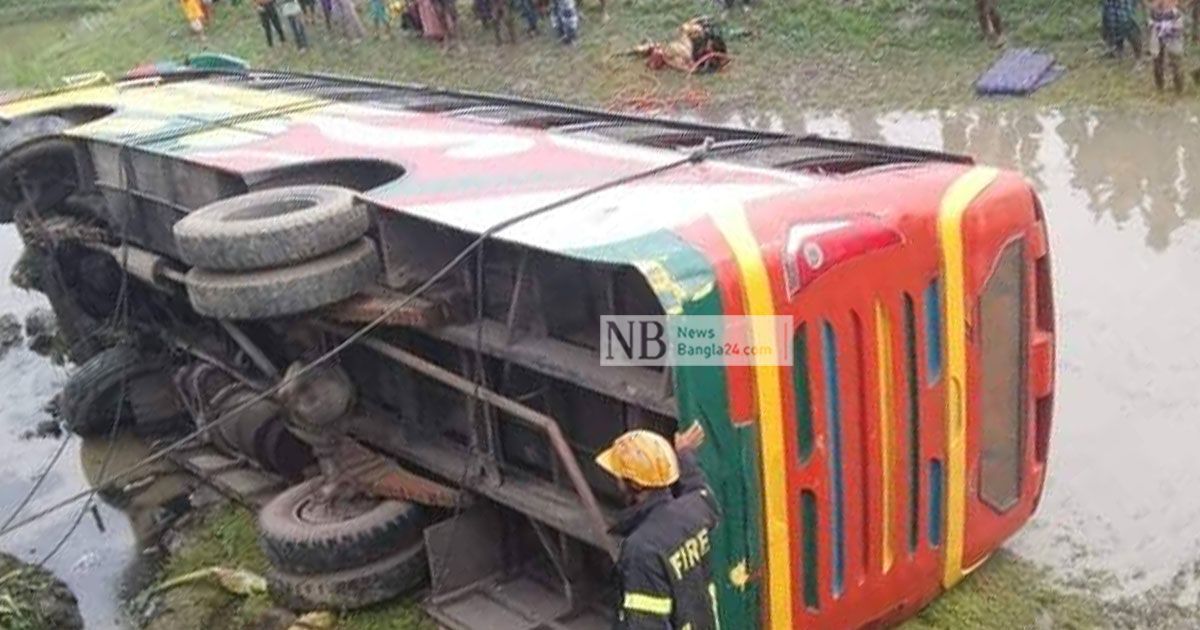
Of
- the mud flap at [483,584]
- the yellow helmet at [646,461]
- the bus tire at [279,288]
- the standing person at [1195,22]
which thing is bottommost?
the mud flap at [483,584]

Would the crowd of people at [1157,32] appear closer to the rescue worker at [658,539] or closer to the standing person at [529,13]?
the standing person at [529,13]

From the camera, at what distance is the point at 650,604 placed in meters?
3.63

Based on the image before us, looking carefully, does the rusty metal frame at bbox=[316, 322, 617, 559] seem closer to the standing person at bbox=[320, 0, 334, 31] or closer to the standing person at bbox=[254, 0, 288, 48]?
the standing person at bbox=[320, 0, 334, 31]

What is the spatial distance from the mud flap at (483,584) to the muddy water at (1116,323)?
2048mm

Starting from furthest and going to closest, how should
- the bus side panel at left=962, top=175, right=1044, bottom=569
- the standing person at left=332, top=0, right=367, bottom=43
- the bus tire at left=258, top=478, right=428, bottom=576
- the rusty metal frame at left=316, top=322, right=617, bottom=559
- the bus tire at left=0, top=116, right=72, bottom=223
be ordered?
the standing person at left=332, top=0, right=367, bottom=43 → the bus tire at left=0, top=116, right=72, bottom=223 → the bus tire at left=258, top=478, right=428, bottom=576 → the bus side panel at left=962, top=175, right=1044, bottom=569 → the rusty metal frame at left=316, top=322, right=617, bottom=559

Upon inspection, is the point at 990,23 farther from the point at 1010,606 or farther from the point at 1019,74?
the point at 1010,606

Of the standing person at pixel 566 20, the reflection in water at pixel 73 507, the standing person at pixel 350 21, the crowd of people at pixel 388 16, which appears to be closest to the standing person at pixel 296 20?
the crowd of people at pixel 388 16

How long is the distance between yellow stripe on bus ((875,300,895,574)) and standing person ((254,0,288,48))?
15929 millimetres

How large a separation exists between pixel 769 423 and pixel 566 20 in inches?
479

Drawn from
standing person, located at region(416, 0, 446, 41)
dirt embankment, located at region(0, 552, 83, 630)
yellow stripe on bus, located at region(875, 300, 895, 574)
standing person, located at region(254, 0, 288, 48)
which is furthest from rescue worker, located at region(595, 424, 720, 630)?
standing person, located at region(254, 0, 288, 48)

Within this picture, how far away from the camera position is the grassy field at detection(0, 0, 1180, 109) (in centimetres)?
1250

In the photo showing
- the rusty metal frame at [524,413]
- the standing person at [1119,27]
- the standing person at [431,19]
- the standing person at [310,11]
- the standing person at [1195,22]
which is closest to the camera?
the rusty metal frame at [524,413]

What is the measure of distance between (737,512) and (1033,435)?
1661 mm

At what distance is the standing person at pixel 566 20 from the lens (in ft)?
51.0
